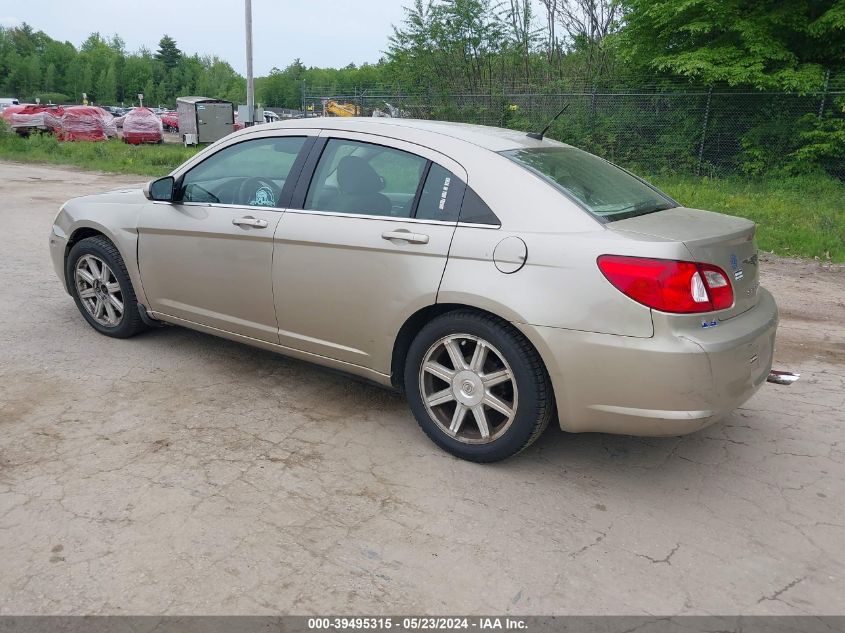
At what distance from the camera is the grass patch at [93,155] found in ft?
68.9

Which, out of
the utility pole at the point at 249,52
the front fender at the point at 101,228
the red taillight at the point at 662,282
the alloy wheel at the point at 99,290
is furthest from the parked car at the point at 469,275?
the utility pole at the point at 249,52

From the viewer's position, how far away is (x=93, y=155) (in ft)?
77.2

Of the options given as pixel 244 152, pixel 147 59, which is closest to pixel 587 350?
pixel 244 152

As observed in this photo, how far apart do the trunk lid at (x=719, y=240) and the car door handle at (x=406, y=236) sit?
88 centimetres

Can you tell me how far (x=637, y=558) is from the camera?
114 inches

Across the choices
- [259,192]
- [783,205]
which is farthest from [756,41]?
[259,192]

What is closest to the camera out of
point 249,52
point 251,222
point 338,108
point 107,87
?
point 251,222

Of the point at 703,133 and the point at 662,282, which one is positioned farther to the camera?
the point at 703,133

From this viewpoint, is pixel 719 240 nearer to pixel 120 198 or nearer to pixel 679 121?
pixel 120 198

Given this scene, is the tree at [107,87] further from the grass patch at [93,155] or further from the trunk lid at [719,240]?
the trunk lid at [719,240]

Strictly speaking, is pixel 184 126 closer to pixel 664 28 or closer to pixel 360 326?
pixel 664 28

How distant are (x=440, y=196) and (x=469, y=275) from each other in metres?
0.48

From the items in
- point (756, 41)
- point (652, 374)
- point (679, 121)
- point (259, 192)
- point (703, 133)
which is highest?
point (756, 41)
